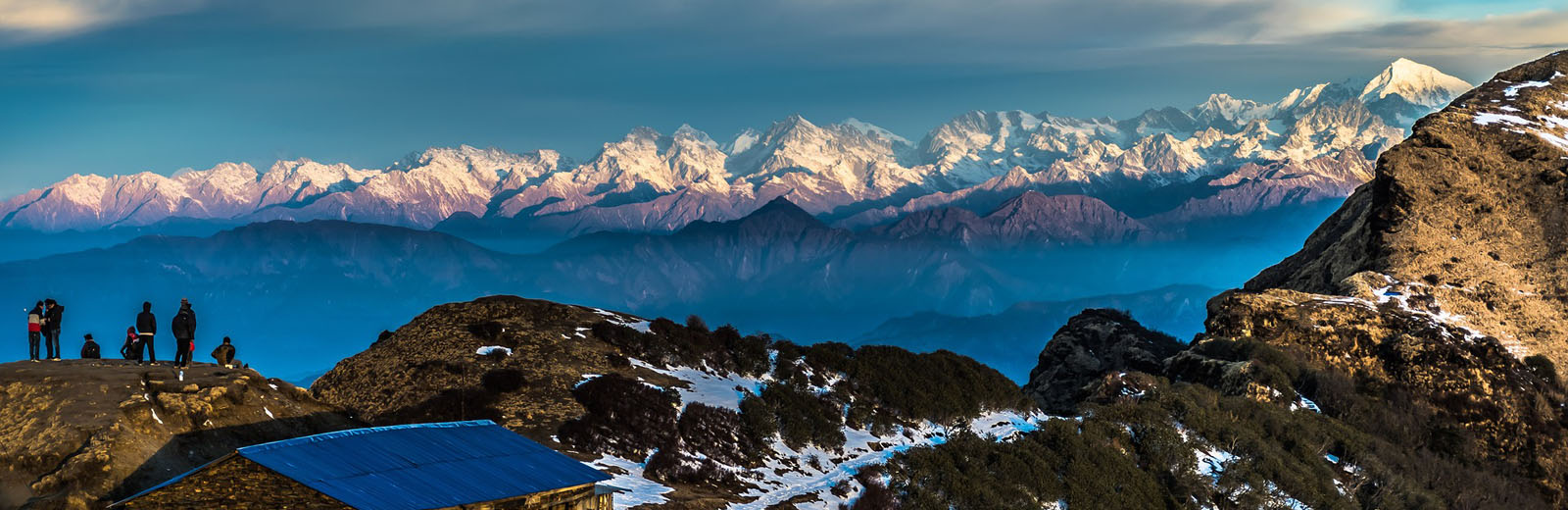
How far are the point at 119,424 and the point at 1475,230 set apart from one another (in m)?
135

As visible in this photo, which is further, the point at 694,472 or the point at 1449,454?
the point at 1449,454

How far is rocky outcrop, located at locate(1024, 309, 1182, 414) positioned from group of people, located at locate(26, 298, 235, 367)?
82.8 m

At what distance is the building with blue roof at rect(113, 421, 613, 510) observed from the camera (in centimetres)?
3097

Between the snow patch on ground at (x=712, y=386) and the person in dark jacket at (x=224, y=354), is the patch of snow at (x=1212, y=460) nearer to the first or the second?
the snow patch on ground at (x=712, y=386)

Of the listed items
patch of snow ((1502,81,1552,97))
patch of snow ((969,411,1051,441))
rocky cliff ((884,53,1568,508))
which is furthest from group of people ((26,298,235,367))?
patch of snow ((1502,81,1552,97))

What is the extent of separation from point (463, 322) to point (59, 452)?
27590 millimetres

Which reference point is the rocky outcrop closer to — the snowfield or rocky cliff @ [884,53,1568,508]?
rocky cliff @ [884,53,1568,508]

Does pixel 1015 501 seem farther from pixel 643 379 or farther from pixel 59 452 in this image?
pixel 59 452

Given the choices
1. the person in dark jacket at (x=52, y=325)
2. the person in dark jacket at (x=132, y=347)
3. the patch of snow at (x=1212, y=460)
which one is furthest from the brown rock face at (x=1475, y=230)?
the person in dark jacket at (x=52, y=325)

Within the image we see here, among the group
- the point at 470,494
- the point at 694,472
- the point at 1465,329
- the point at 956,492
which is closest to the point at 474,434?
the point at 470,494

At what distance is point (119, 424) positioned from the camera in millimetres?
39406

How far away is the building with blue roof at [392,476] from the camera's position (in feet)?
102

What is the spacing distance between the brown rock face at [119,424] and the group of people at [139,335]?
1.19m

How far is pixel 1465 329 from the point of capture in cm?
11162
